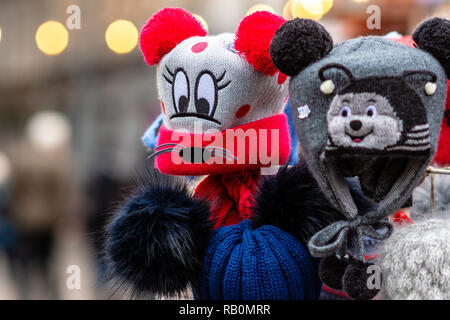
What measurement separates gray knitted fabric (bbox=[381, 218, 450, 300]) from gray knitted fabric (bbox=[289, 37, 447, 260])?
31 mm

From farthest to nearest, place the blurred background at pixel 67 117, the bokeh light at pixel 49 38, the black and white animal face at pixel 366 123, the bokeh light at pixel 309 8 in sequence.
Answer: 1. the blurred background at pixel 67 117
2. the bokeh light at pixel 49 38
3. the bokeh light at pixel 309 8
4. the black and white animal face at pixel 366 123

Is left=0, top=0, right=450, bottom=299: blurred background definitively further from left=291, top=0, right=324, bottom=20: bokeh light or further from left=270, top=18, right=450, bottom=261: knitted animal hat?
left=270, top=18, right=450, bottom=261: knitted animal hat

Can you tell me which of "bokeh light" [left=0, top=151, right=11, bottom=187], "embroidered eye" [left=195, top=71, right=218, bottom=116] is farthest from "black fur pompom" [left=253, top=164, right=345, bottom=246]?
"bokeh light" [left=0, top=151, right=11, bottom=187]

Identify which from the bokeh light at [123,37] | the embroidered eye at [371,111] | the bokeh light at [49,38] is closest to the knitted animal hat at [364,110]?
the embroidered eye at [371,111]

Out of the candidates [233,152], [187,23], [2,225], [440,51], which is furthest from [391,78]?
[2,225]

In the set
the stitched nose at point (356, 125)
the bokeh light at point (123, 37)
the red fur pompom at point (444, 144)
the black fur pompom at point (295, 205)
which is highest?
the bokeh light at point (123, 37)

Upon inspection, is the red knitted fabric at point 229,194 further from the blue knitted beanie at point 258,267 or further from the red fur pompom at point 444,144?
the red fur pompom at point 444,144

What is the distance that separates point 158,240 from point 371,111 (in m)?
0.36

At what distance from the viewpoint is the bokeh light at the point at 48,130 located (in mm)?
4652

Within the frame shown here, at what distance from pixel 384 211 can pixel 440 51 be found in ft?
0.74

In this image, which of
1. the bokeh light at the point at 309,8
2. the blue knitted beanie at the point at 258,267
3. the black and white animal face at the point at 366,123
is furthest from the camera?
the bokeh light at the point at 309,8

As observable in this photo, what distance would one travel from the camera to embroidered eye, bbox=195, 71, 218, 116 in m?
0.82

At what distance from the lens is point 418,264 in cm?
71

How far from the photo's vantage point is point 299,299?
2.62 feet
